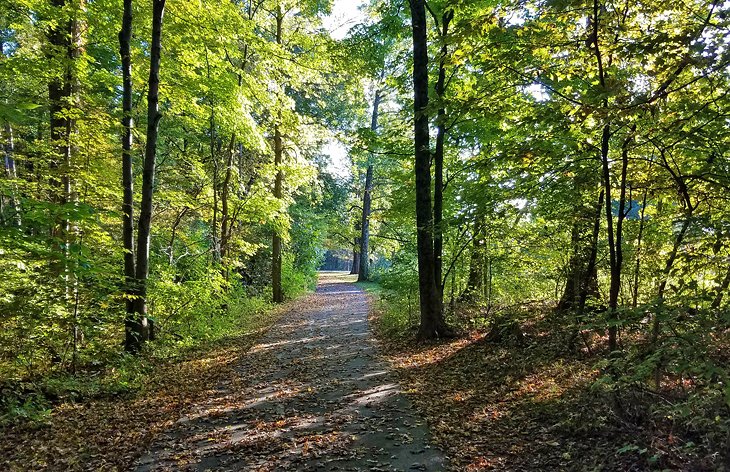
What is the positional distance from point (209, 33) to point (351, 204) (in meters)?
22.8

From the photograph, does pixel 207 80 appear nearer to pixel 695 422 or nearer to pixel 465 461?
pixel 465 461

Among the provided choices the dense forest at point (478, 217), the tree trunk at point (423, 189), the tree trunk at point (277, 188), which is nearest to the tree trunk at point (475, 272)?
the dense forest at point (478, 217)

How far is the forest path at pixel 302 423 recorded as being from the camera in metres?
4.46

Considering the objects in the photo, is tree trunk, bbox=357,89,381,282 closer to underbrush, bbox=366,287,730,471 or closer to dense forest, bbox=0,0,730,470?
dense forest, bbox=0,0,730,470

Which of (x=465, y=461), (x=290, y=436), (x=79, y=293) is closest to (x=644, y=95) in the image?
(x=465, y=461)

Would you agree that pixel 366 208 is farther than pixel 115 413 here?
Yes

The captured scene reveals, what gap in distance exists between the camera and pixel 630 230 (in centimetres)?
651

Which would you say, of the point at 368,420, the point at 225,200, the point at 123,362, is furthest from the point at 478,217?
the point at 225,200

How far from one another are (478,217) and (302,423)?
3.45m

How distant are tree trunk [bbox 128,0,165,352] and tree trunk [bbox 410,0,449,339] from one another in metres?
5.00

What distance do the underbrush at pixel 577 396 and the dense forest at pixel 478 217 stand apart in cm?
3

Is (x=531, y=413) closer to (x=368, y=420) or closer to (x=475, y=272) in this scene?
(x=368, y=420)

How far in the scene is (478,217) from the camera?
549 centimetres

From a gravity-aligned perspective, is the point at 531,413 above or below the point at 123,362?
below
